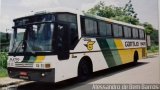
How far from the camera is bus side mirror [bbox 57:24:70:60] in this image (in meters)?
7.33

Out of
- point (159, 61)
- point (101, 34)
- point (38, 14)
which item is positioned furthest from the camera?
point (101, 34)

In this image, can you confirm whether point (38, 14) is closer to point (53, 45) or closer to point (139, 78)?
point (53, 45)

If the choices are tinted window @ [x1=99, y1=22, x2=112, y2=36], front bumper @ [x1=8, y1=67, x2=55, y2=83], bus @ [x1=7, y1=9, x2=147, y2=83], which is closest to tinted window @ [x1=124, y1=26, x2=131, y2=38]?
tinted window @ [x1=99, y1=22, x2=112, y2=36]

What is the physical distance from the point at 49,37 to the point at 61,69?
93cm

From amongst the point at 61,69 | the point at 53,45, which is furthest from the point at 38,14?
the point at 61,69

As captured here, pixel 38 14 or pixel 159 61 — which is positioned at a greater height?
pixel 38 14

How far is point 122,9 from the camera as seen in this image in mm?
8008

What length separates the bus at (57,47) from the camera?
719 centimetres

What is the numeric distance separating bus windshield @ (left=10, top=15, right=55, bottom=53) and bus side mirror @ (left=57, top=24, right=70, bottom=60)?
230mm

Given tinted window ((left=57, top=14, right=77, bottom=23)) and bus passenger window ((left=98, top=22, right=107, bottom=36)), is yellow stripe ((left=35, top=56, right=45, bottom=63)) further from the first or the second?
bus passenger window ((left=98, top=22, right=107, bottom=36))

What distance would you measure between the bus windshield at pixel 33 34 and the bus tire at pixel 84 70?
1682 mm

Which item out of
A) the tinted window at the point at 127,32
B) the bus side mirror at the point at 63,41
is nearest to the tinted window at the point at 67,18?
the bus side mirror at the point at 63,41

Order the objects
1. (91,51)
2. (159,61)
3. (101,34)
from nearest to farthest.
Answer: (159,61) < (91,51) < (101,34)

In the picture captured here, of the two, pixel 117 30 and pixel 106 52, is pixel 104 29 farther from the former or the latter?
pixel 117 30
